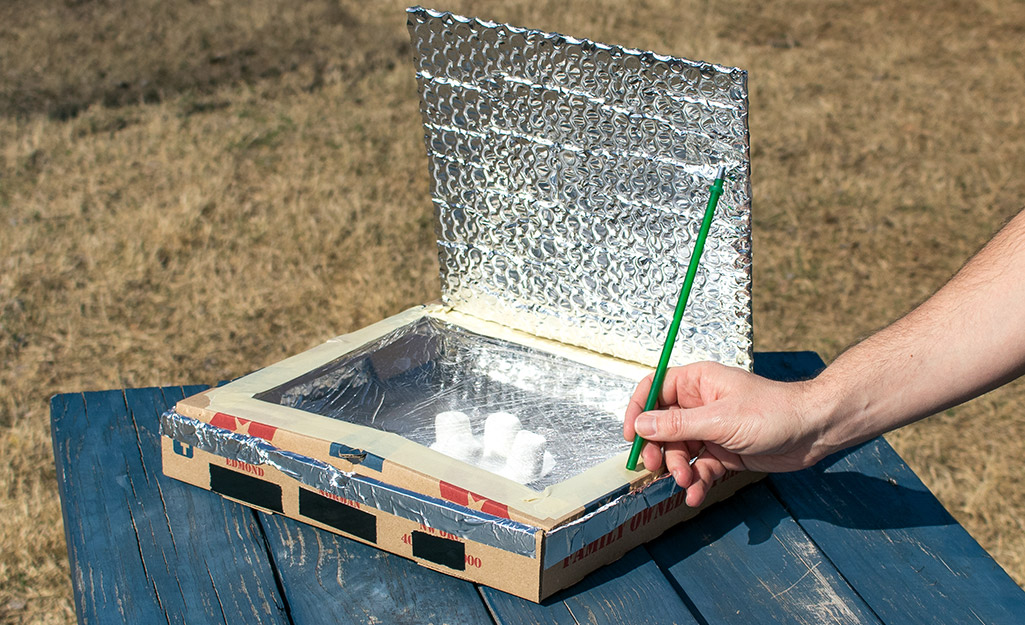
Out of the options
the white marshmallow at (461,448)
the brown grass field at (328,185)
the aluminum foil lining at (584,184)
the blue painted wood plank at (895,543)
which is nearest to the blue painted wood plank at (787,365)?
the blue painted wood plank at (895,543)

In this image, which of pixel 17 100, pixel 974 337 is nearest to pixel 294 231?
pixel 17 100

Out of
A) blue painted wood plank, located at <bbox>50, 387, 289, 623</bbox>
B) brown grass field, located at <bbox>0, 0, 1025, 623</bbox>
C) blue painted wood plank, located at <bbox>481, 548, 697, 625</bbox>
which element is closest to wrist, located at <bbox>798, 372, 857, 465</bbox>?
blue painted wood plank, located at <bbox>481, 548, 697, 625</bbox>

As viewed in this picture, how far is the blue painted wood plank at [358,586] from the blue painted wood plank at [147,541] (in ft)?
0.09

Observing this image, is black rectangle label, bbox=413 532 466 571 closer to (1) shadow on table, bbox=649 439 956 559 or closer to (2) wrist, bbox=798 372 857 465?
(1) shadow on table, bbox=649 439 956 559

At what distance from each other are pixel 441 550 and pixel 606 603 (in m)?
0.20

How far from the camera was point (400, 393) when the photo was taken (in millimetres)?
1512

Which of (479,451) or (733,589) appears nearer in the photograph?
(733,589)

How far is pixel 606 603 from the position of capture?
3.83 feet

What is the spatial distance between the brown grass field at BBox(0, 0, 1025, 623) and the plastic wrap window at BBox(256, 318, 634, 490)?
3.15 feet

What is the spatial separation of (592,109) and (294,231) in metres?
2.08

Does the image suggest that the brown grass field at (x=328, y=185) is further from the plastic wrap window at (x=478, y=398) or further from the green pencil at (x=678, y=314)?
the green pencil at (x=678, y=314)

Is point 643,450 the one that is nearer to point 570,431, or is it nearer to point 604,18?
point 570,431

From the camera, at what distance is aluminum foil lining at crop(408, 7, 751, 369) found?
4.30 feet

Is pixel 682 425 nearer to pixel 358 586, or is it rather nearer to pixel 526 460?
pixel 526 460
